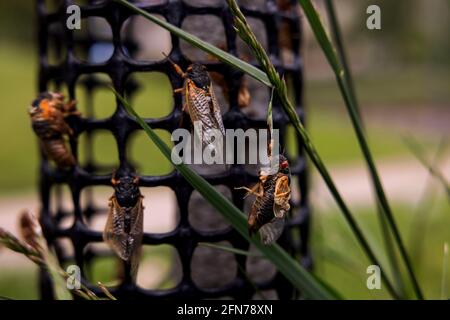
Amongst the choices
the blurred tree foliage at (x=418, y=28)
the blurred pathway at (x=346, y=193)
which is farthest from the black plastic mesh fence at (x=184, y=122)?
the blurred tree foliage at (x=418, y=28)

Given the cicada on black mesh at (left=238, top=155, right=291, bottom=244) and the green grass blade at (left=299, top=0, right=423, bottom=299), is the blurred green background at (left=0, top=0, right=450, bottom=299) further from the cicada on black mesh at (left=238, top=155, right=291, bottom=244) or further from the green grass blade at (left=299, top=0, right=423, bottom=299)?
the cicada on black mesh at (left=238, top=155, right=291, bottom=244)

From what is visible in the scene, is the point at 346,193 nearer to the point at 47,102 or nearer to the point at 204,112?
the point at 47,102

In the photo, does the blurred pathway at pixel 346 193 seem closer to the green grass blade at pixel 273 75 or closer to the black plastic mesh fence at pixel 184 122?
the black plastic mesh fence at pixel 184 122

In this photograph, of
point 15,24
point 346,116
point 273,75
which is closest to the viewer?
point 273,75

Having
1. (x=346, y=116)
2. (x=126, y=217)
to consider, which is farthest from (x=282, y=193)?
(x=346, y=116)

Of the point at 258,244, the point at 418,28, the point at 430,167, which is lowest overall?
the point at 258,244

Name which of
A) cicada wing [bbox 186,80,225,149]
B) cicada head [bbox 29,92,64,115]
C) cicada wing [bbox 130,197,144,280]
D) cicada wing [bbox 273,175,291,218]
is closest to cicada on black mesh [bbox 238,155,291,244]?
cicada wing [bbox 273,175,291,218]

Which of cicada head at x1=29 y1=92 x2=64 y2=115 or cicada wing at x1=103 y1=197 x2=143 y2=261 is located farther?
cicada head at x1=29 y1=92 x2=64 y2=115
